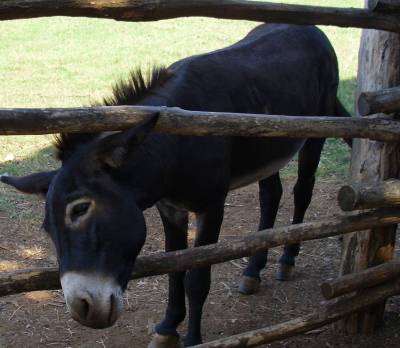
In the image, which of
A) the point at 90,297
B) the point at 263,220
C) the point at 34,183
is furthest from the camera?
the point at 263,220

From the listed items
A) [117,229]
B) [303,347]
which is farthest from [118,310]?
[303,347]

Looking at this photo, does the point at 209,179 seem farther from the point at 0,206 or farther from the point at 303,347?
the point at 0,206

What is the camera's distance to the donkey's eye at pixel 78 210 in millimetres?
2902

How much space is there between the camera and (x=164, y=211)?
420 cm

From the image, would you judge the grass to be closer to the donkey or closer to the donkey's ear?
Result: the donkey

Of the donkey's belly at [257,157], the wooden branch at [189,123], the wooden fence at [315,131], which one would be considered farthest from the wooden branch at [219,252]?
the donkey's belly at [257,157]

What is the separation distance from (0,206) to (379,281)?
11.6 feet

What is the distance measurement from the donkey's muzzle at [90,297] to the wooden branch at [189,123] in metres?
0.61

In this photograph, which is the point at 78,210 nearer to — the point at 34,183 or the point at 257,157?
the point at 34,183

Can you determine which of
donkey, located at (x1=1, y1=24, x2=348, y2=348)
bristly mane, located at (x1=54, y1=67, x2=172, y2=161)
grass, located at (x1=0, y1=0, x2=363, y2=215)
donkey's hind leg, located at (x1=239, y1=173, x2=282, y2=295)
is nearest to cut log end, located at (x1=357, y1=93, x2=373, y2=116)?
donkey, located at (x1=1, y1=24, x2=348, y2=348)

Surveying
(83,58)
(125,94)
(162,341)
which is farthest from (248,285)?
(83,58)

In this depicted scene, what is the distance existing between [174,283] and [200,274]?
283 mm

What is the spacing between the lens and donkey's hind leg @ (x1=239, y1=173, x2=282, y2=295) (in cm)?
483

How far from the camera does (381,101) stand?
3443 millimetres
